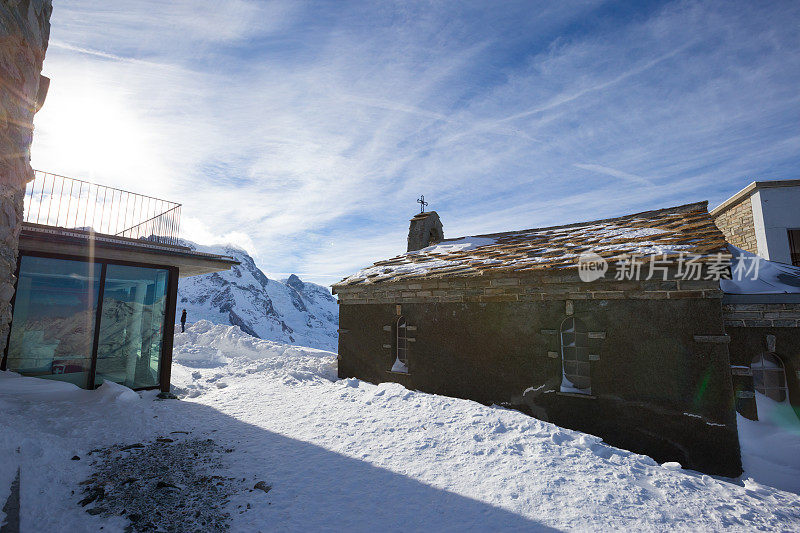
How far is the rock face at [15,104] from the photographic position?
348cm

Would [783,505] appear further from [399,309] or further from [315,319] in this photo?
[315,319]

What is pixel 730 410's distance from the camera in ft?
21.4

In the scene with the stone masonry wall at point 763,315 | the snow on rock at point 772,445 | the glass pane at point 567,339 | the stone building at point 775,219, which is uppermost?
the stone building at point 775,219

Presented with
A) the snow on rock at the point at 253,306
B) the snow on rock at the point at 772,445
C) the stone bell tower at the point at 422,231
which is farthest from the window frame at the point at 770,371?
the snow on rock at the point at 253,306

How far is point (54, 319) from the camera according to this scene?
7.90m

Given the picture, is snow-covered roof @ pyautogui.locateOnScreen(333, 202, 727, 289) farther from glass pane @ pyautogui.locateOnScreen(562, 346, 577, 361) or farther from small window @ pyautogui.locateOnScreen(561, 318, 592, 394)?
glass pane @ pyautogui.locateOnScreen(562, 346, 577, 361)

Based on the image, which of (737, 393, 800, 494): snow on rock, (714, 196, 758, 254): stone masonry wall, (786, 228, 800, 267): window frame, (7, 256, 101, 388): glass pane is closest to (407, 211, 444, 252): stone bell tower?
(7, 256, 101, 388): glass pane

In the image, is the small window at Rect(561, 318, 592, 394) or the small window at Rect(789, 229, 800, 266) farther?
the small window at Rect(789, 229, 800, 266)

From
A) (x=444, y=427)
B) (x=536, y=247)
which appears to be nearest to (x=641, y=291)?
(x=536, y=247)

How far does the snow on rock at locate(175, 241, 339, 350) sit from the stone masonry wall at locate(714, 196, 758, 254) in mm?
91756

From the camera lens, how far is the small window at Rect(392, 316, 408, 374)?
1100cm

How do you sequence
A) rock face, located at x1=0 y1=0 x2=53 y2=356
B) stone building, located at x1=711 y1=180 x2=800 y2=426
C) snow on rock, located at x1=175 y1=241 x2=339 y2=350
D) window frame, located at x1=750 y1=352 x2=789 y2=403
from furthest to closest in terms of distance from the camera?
snow on rock, located at x1=175 y1=241 x2=339 y2=350
window frame, located at x1=750 y1=352 x2=789 y2=403
stone building, located at x1=711 y1=180 x2=800 y2=426
rock face, located at x1=0 y1=0 x2=53 y2=356

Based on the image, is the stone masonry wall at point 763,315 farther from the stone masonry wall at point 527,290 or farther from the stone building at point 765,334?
the stone masonry wall at point 527,290

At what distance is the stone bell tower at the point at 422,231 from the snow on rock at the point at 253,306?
3408 inches
